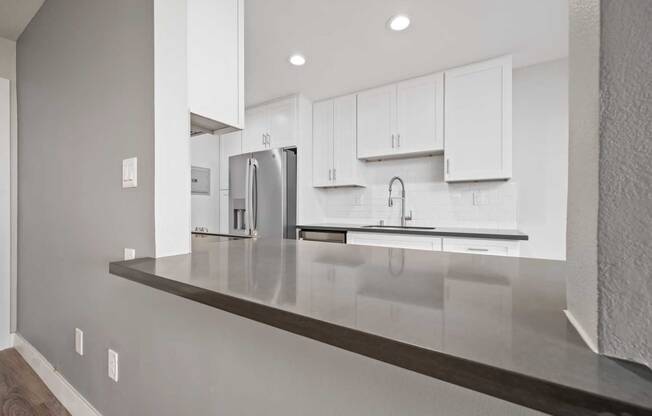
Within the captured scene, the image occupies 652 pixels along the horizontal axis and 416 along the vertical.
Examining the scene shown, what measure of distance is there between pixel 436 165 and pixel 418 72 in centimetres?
94

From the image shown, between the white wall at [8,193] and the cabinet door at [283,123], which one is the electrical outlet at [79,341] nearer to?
the white wall at [8,193]

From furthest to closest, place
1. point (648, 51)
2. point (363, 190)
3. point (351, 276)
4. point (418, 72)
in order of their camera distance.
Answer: point (363, 190) → point (418, 72) → point (351, 276) → point (648, 51)

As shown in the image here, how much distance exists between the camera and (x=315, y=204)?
370 centimetres

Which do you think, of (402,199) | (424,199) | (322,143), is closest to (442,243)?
(424,199)

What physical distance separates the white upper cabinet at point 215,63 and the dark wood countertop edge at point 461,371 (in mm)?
971

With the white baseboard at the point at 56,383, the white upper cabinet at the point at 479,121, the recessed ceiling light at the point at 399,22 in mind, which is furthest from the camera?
the white upper cabinet at the point at 479,121

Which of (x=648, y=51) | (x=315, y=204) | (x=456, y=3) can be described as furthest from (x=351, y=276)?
(x=315, y=204)

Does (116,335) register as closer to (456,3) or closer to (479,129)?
(456,3)

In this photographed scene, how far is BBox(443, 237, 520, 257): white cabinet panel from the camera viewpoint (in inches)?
90.4

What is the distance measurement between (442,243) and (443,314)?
2.21m

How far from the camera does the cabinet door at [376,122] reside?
3094 mm

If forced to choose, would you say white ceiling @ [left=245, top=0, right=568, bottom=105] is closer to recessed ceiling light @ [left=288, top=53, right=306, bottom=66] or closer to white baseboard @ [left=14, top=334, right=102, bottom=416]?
recessed ceiling light @ [left=288, top=53, right=306, bottom=66]

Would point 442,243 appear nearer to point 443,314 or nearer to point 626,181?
point 443,314

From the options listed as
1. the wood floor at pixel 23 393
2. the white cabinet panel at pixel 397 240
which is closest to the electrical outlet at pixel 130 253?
the wood floor at pixel 23 393
